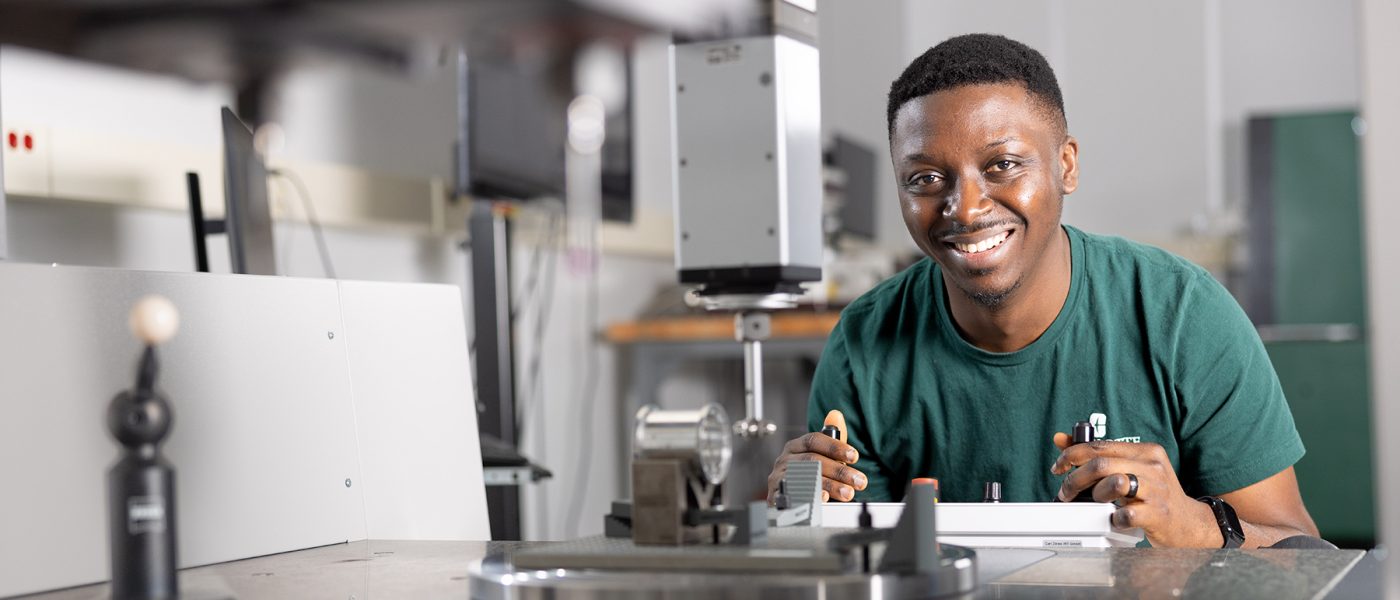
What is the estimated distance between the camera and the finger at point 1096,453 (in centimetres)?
109

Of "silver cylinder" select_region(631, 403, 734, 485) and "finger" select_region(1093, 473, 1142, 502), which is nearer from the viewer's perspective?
"silver cylinder" select_region(631, 403, 734, 485)

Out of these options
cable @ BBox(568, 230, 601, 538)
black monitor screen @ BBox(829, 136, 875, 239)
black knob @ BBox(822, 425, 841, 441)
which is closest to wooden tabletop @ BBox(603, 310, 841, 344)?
cable @ BBox(568, 230, 601, 538)

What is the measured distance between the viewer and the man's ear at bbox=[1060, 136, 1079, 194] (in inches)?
55.8

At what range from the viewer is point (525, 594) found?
2.34ft

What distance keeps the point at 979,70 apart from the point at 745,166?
44 centimetres

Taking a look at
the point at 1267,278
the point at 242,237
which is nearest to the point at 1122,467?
the point at 242,237

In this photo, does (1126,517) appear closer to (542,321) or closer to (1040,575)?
(1040,575)

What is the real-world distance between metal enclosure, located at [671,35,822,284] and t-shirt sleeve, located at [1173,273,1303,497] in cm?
56

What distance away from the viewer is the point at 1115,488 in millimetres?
1071

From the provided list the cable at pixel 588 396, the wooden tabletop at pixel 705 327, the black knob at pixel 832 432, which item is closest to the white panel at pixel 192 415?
the black knob at pixel 832 432

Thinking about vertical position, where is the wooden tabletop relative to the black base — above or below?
below

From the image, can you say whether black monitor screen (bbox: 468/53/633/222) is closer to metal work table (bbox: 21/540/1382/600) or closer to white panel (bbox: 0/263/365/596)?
white panel (bbox: 0/263/365/596)

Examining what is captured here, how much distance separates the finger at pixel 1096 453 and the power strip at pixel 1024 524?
0.12 meters

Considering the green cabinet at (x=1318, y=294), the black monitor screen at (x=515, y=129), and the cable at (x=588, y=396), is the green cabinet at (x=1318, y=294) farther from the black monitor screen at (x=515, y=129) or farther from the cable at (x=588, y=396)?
the black monitor screen at (x=515, y=129)
